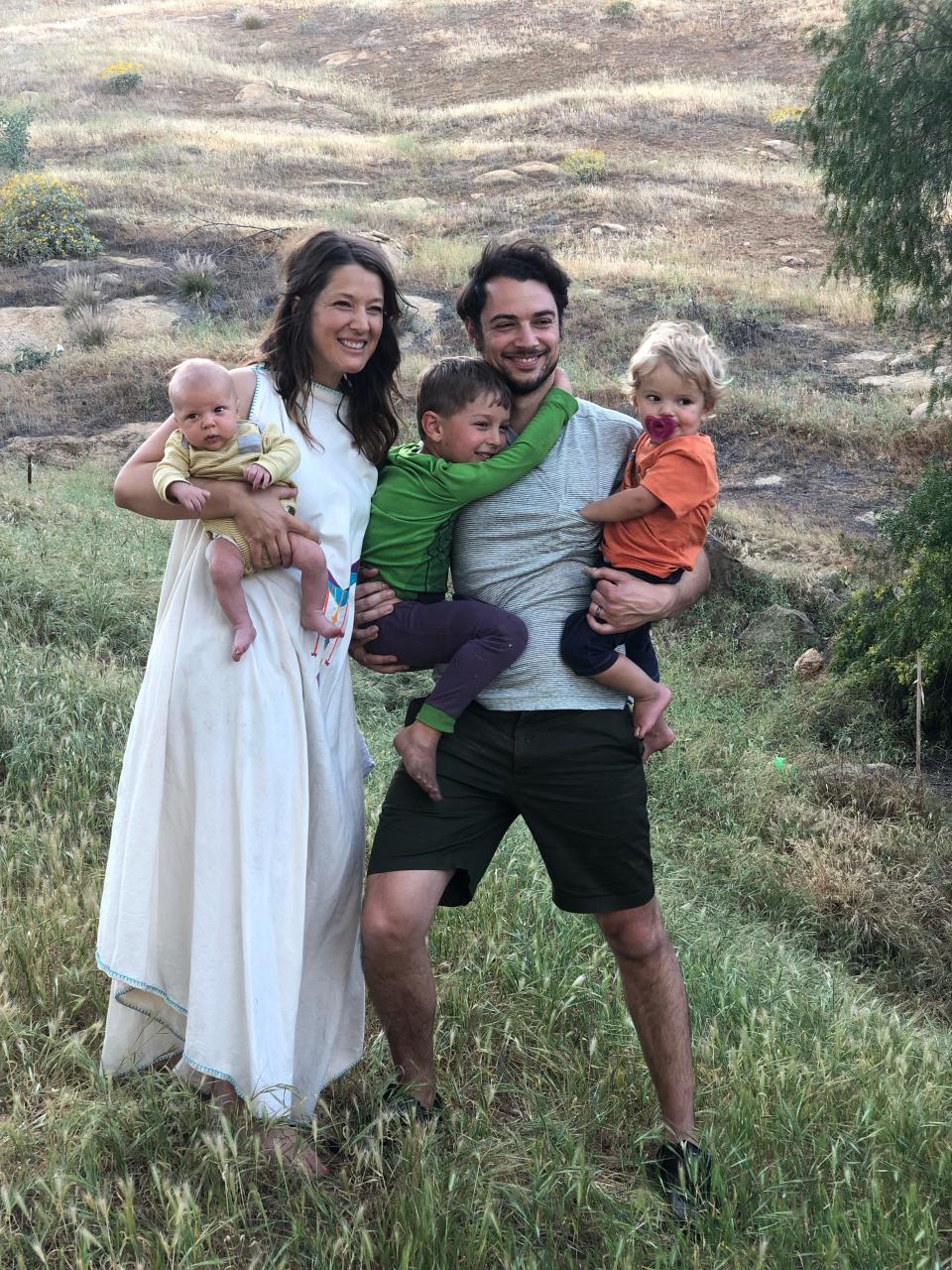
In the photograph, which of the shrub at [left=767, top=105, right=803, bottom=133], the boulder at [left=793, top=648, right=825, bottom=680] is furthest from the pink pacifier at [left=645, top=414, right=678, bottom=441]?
the shrub at [left=767, top=105, right=803, bottom=133]

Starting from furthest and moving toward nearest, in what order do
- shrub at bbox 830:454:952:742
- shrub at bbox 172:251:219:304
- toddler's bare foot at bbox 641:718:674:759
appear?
shrub at bbox 172:251:219:304 → shrub at bbox 830:454:952:742 → toddler's bare foot at bbox 641:718:674:759

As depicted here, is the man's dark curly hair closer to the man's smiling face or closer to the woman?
the man's smiling face

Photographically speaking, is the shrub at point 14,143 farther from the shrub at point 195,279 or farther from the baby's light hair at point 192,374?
the baby's light hair at point 192,374

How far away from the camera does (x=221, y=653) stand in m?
2.67

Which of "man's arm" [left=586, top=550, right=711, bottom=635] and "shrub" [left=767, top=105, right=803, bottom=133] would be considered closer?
"man's arm" [left=586, top=550, right=711, bottom=635]

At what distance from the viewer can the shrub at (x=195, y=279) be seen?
1719 cm

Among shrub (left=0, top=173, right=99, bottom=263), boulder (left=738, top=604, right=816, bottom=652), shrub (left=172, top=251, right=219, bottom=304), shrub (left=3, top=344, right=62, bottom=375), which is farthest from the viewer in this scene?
shrub (left=0, top=173, right=99, bottom=263)

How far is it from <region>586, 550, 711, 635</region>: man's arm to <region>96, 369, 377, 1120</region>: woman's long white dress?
599mm

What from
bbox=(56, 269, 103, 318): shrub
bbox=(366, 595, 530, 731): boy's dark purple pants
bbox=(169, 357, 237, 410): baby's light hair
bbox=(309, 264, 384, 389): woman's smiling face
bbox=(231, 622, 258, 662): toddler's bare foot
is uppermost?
bbox=(309, 264, 384, 389): woman's smiling face

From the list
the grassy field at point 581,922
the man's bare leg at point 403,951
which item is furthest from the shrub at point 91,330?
the man's bare leg at point 403,951

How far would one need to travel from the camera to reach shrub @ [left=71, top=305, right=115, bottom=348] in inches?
608

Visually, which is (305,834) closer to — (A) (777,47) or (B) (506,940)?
(B) (506,940)

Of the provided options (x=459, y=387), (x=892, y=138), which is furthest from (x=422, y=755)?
(x=892, y=138)

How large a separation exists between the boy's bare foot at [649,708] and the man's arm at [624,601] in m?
0.18
